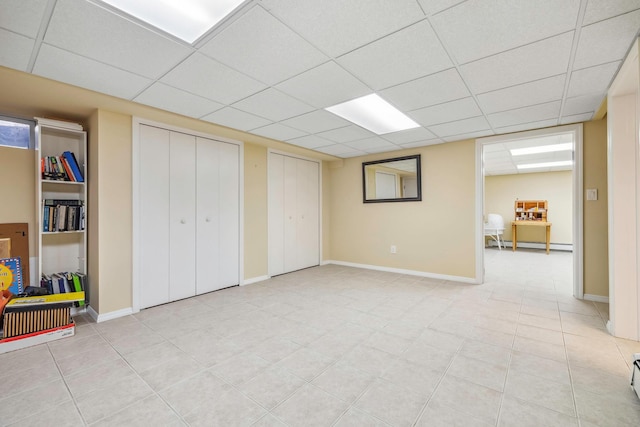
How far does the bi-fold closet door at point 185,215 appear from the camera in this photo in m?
3.23

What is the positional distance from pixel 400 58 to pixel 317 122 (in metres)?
1.51

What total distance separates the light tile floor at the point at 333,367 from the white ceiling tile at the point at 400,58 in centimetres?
225

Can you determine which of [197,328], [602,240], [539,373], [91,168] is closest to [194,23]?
[91,168]

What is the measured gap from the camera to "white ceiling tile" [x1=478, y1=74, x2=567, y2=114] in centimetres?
236

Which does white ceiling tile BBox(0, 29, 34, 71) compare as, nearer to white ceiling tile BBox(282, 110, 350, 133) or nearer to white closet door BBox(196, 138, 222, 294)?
white closet door BBox(196, 138, 222, 294)

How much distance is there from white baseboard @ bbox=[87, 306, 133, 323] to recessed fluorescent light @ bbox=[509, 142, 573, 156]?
6.66 m

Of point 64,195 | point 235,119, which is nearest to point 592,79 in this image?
point 235,119

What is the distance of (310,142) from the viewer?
432 cm

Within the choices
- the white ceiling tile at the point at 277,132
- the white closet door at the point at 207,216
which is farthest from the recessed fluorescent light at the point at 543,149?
the white closet door at the point at 207,216

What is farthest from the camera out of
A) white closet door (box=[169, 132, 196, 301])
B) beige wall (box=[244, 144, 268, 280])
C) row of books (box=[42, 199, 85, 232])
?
beige wall (box=[244, 144, 268, 280])

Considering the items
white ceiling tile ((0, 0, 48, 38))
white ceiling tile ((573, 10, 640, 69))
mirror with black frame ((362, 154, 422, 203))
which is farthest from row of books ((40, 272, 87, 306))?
white ceiling tile ((573, 10, 640, 69))

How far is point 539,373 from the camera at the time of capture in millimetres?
1894

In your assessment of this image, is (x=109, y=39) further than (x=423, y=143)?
No

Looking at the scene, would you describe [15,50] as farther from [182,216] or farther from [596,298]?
[596,298]
